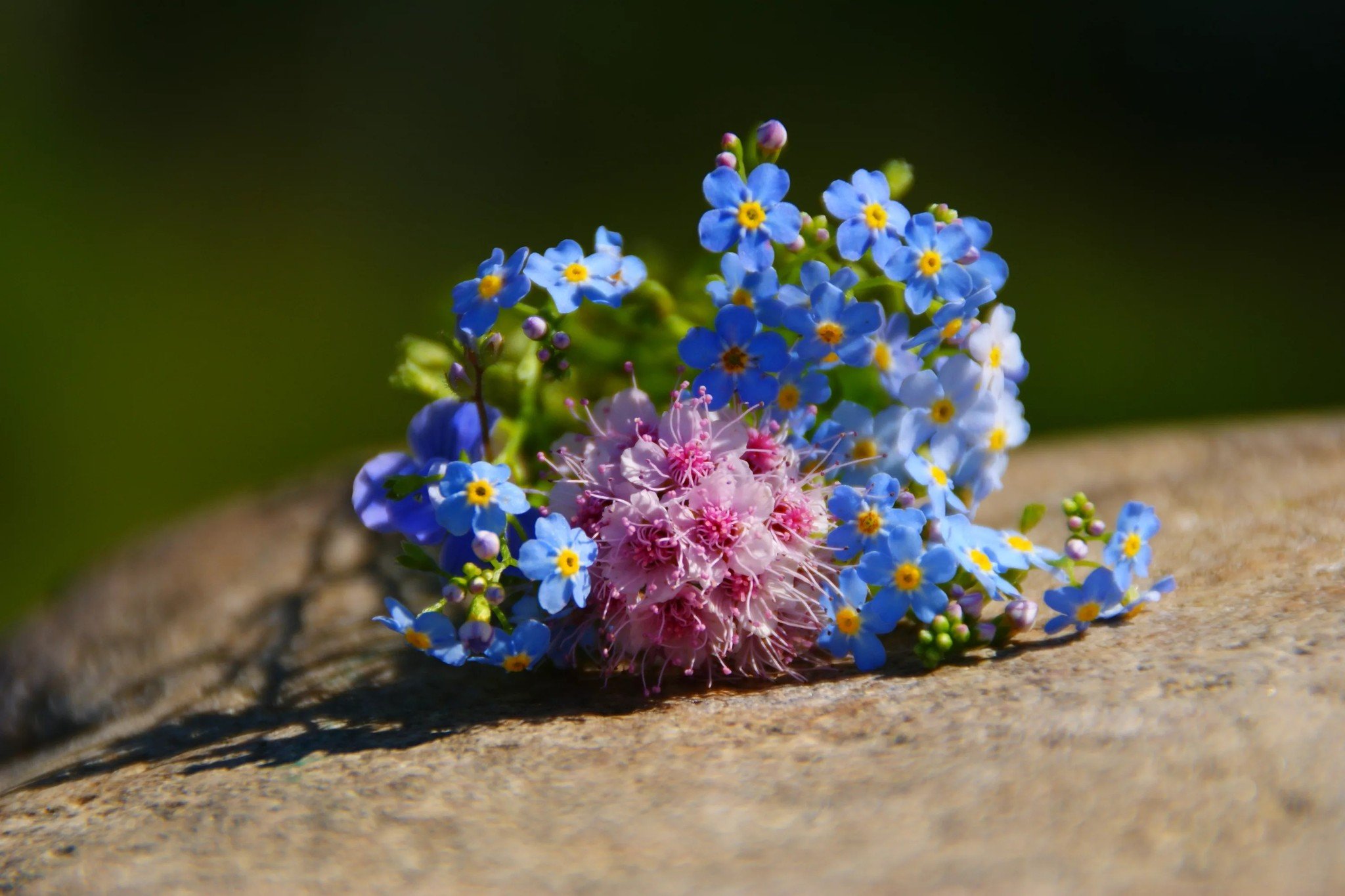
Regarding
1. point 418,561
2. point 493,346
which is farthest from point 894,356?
point 418,561

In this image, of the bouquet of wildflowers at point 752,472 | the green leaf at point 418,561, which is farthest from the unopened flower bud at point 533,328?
the green leaf at point 418,561

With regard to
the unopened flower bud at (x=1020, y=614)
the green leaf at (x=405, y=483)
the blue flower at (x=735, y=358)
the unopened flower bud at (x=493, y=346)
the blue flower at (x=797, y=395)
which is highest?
the unopened flower bud at (x=493, y=346)

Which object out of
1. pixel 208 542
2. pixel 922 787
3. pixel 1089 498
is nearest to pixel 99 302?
pixel 208 542

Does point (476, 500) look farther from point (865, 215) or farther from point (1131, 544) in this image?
point (1131, 544)

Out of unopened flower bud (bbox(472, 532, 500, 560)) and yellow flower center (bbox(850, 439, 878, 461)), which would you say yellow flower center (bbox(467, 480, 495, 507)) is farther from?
yellow flower center (bbox(850, 439, 878, 461))

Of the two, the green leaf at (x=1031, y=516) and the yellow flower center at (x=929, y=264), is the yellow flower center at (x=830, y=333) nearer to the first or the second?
the yellow flower center at (x=929, y=264)

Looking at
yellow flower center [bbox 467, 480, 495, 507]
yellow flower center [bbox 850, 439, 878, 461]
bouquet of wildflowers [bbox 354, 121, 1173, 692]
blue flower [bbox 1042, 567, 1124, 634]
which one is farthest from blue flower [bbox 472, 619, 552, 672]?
blue flower [bbox 1042, 567, 1124, 634]

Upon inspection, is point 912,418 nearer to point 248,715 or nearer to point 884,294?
point 884,294
